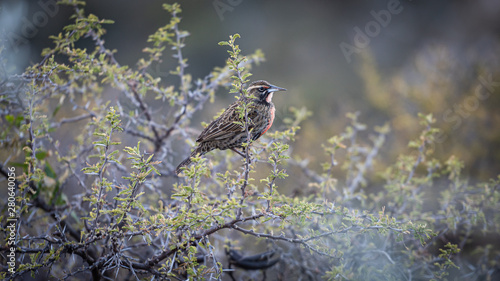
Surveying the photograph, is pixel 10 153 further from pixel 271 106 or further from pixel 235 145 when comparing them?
pixel 271 106

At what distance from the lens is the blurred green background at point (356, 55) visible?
7391mm

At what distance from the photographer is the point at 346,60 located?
12.2 metres

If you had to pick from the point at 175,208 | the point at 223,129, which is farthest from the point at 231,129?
the point at 175,208

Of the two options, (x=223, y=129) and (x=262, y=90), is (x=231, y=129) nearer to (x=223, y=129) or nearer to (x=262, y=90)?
(x=223, y=129)

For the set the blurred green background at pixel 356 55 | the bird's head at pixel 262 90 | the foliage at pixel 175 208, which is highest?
the blurred green background at pixel 356 55

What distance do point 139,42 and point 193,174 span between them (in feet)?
32.4

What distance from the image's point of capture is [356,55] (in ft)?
37.9

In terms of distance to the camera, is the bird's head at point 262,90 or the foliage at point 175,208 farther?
the bird's head at point 262,90

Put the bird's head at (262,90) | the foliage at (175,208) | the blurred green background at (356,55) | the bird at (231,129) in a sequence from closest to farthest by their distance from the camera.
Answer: the foliage at (175,208) → the bird at (231,129) → the bird's head at (262,90) → the blurred green background at (356,55)

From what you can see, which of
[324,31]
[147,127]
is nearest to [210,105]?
[147,127]

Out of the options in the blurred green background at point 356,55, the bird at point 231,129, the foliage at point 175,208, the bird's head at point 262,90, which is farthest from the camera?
the blurred green background at point 356,55

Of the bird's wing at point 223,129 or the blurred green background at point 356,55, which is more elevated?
the blurred green background at point 356,55

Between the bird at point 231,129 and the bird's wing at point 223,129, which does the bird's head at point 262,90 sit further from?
the bird's wing at point 223,129

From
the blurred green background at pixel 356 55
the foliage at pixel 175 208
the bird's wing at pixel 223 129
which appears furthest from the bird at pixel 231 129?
the blurred green background at pixel 356 55
